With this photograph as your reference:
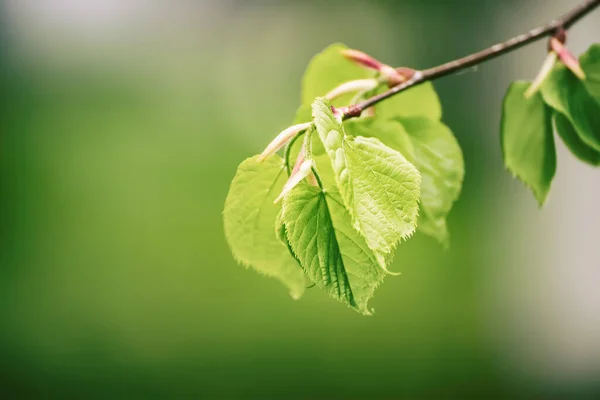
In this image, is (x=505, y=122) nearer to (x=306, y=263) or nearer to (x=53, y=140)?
(x=306, y=263)

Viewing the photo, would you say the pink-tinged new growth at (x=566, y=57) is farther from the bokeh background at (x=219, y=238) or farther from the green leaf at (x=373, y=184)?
the bokeh background at (x=219, y=238)

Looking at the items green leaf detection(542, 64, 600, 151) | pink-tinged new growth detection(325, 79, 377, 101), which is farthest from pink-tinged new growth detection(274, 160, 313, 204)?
green leaf detection(542, 64, 600, 151)

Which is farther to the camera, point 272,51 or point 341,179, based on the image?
point 272,51

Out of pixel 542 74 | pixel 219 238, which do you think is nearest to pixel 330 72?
pixel 542 74

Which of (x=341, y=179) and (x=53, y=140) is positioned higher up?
(x=53, y=140)

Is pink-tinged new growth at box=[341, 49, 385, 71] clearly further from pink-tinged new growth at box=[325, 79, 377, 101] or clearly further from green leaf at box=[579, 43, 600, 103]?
green leaf at box=[579, 43, 600, 103]

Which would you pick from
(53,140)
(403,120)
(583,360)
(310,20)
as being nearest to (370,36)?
(310,20)

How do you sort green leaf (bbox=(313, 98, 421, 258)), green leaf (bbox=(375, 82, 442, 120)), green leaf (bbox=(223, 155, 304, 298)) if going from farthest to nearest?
green leaf (bbox=(375, 82, 442, 120)) → green leaf (bbox=(223, 155, 304, 298)) → green leaf (bbox=(313, 98, 421, 258))
